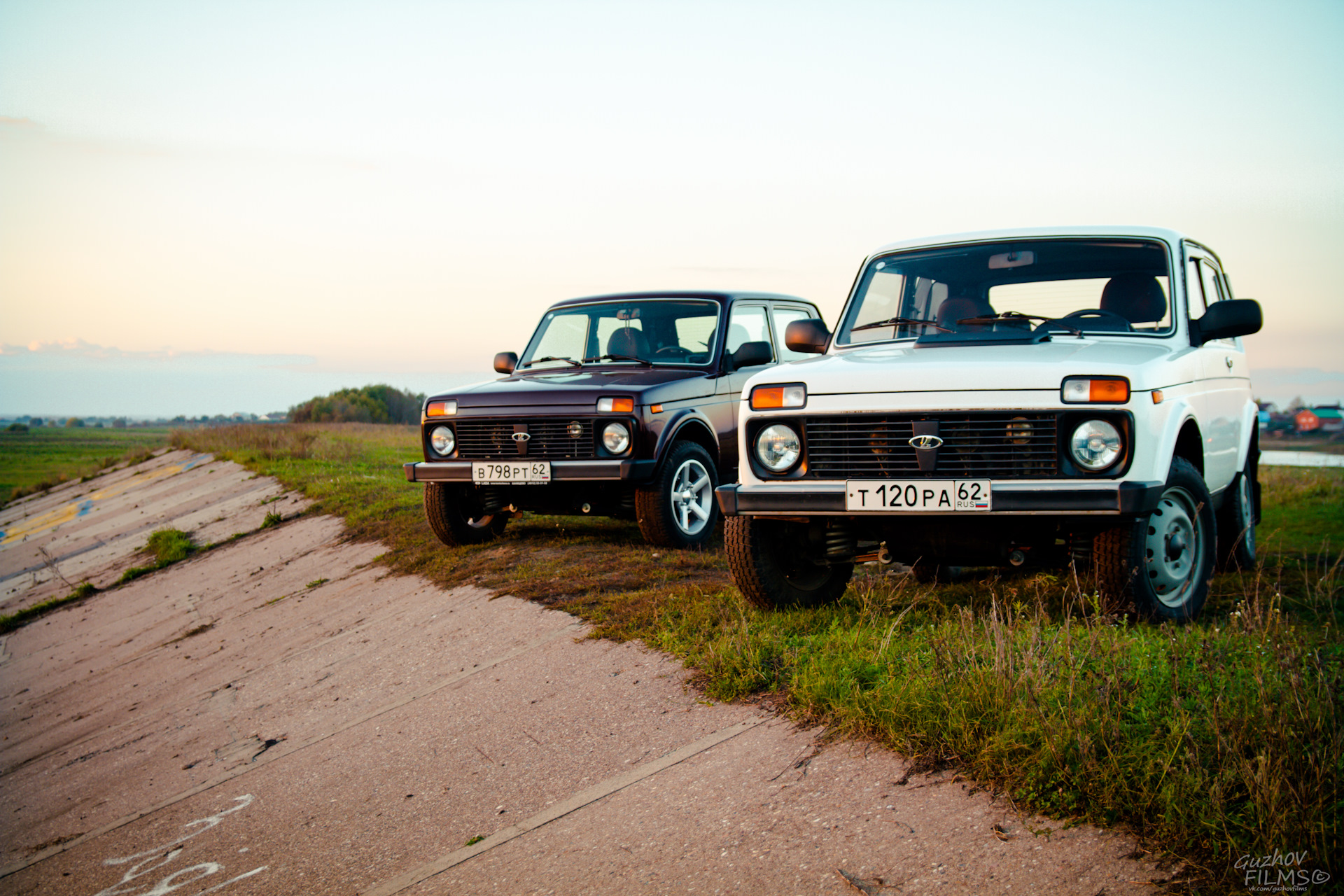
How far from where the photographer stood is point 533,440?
8.11m

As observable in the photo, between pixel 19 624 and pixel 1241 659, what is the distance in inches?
619

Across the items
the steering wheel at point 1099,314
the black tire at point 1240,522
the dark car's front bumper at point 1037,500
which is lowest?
the black tire at point 1240,522

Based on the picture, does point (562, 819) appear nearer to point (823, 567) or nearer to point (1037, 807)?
point (1037, 807)

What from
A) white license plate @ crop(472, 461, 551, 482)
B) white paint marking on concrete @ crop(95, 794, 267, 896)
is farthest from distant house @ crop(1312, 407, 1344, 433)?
white paint marking on concrete @ crop(95, 794, 267, 896)

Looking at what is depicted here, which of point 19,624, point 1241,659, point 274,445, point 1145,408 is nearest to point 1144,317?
point 1145,408

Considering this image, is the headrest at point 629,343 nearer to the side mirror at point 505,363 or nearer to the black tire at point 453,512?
the side mirror at point 505,363

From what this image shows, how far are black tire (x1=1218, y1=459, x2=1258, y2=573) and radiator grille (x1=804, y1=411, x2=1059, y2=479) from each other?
10.5 feet

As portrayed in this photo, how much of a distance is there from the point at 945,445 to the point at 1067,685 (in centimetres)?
131

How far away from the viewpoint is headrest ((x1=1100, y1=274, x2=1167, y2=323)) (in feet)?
18.6

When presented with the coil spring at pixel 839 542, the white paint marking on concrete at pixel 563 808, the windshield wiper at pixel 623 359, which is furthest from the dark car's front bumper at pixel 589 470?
the white paint marking on concrete at pixel 563 808

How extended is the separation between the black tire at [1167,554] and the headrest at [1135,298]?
95cm

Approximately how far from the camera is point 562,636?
6.19 meters

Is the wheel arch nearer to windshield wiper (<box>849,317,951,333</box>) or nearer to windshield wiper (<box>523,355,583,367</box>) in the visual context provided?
windshield wiper (<box>523,355,583,367</box>)

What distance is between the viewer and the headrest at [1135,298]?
567 centimetres
